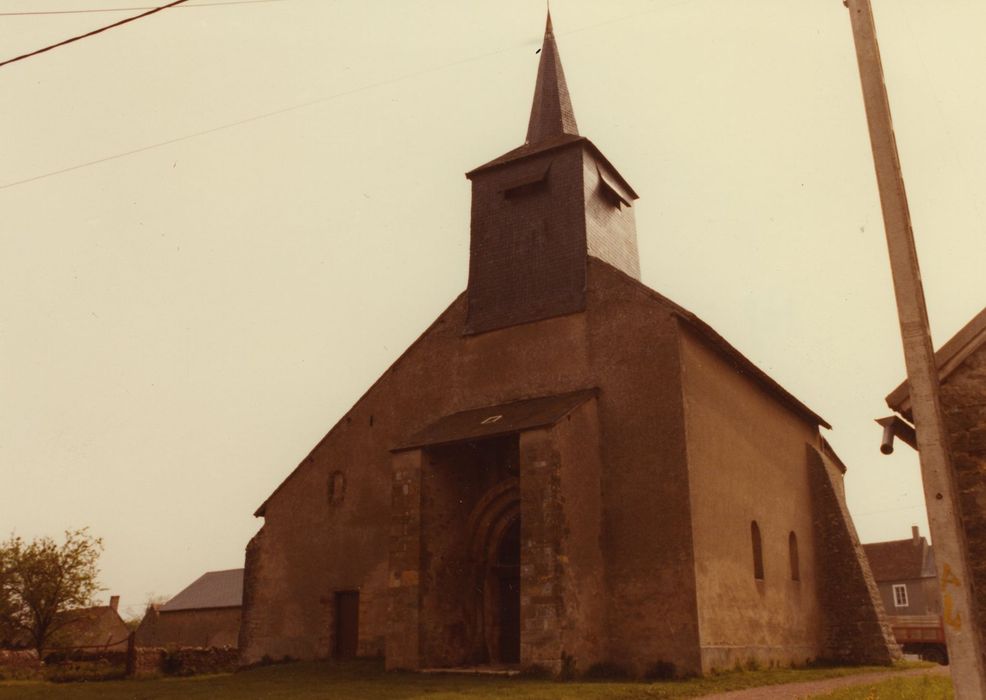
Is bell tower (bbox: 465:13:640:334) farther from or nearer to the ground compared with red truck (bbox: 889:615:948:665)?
farther from the ground

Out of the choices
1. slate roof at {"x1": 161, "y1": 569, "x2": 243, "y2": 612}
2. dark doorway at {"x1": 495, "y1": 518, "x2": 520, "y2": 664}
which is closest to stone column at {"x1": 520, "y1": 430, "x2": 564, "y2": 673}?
dark doorway at {"x1": 495, "y1": 518, "x2": 520, "y2": 664}

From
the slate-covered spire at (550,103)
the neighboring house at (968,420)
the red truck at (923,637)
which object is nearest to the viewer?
the neighboring house at (968,420)

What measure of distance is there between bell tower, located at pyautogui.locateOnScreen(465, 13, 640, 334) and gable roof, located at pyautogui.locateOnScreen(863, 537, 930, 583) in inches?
1624

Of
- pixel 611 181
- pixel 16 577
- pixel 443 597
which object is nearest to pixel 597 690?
pixel 443 597

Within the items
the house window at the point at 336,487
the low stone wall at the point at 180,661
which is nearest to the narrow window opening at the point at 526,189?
the house window at the point at 336,487

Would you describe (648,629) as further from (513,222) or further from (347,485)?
(513,222)

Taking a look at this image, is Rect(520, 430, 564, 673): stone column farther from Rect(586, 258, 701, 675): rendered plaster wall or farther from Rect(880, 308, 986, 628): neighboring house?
Rect(880, 308, 986, 628): neighboring house

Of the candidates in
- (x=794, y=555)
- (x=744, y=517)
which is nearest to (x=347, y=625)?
(x=744, y=517)

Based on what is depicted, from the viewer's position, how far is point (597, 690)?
12.4 metres

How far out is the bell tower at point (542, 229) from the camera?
65.6ft

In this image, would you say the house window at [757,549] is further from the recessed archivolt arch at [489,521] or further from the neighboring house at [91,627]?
the neighboring house at [91,627]

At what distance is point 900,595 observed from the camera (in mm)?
52500

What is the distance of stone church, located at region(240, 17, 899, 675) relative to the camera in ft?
52.4

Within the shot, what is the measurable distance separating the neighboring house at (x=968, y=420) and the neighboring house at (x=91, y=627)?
40.0m
